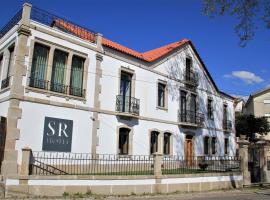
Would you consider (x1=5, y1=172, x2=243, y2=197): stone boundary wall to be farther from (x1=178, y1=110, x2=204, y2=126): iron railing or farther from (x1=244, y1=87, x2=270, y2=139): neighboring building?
(x1=244, y1=87, x2=270, y2=139): neighboring building

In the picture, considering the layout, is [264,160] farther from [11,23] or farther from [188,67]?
[11,23]

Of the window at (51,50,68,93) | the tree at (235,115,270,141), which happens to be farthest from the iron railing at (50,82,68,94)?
the tree at (235,115,270,141)

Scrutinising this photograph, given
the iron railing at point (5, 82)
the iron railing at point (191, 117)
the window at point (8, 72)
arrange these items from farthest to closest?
the iron railing at point (191, 117) < the window at point (8, 72) < the iron railing at point (5, 82)

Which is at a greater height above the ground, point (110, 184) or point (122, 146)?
point (122, 146)

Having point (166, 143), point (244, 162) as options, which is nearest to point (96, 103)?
point (166, 143)

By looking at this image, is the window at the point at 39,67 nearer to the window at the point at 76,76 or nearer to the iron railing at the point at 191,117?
the window at the point at 76,76

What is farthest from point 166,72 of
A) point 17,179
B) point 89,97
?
point 17,179

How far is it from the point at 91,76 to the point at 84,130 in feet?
10.1

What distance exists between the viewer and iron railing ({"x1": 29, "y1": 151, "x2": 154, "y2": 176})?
13383 millimetres

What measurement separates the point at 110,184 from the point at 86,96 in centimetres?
552

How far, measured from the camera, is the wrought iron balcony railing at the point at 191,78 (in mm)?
24212

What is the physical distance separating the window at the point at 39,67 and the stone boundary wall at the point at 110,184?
489cm

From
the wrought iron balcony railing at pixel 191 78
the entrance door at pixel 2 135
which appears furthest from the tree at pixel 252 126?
the entrance door at pixel 2 135

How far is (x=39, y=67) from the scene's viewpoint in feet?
48.2
